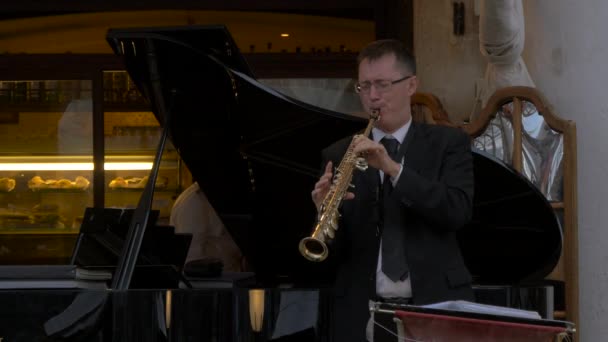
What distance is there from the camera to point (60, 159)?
26.2 feet

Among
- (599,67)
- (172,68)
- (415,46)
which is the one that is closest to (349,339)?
(172,68)

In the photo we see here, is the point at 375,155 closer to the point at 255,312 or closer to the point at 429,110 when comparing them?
the point at 255,312

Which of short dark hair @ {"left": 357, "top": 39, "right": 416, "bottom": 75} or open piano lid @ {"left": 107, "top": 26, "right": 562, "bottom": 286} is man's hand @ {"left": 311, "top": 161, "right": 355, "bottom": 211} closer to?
short dark hair @ {"left": 357, "top": 39, "right": 416, "bottom": 75}

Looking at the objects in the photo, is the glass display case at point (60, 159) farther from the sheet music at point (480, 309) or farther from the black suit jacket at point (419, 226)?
the sheet music at point (480, 309)

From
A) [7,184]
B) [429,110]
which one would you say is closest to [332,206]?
[429,110]

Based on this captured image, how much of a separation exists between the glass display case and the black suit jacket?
4303 mm

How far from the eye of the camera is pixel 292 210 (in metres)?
5.04

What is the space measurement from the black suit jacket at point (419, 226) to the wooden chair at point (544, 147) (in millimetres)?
2555

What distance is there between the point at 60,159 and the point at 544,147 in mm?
3340

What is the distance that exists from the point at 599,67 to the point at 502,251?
186 centimetres

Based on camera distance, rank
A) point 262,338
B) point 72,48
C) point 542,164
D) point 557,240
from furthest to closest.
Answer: point 72,48
point 542,164
point 557,240
point 262,338

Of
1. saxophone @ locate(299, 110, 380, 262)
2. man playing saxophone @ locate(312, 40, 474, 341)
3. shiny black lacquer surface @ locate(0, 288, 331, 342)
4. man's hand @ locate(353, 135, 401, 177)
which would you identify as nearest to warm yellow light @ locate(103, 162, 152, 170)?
shiny black lacquer surface @ locate(0, 288, 331, 342)

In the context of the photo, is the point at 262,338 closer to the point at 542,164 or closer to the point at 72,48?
the point at 542,164

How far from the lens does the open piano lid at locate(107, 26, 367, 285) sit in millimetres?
4328
